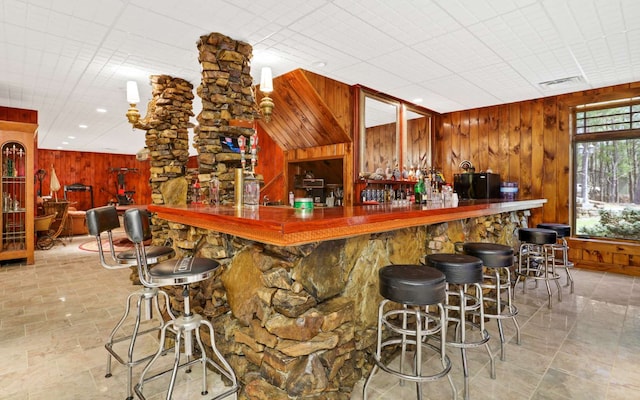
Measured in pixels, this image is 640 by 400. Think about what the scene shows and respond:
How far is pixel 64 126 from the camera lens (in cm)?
849

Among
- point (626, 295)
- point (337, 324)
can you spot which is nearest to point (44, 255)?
point (337, 324)

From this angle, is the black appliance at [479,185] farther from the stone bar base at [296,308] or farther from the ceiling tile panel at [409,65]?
the stone bar base at [296,308]

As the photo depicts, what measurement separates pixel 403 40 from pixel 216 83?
2081 mm

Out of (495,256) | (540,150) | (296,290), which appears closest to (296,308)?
(296,290)

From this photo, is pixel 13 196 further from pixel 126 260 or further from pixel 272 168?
pixel 126 260

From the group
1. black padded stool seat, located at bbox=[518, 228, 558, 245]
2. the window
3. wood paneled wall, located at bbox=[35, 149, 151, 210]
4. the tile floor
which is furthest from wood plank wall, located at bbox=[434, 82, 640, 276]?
wood paneled wall, located at bbox=[35, 149, 151, 210]

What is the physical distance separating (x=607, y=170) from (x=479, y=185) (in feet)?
6.76

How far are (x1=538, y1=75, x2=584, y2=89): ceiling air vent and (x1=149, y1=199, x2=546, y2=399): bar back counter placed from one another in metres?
3.81

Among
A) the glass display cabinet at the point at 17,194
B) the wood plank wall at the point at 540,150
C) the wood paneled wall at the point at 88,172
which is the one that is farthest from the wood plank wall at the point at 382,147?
the wood paneled wall at the point at 88,172

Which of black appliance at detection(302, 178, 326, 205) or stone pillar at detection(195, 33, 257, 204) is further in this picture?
black appliance at detection(302, 178, 326, 205)

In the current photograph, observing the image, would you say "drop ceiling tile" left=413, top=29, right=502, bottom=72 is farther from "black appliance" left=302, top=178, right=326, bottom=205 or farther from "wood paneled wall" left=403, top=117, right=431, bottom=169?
"black appliance" left=302, top=178, right=326, bottom=205

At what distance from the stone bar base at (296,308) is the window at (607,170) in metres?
5.00

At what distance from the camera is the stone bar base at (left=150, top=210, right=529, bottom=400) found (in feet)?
6.22

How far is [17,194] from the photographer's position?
6.00m
